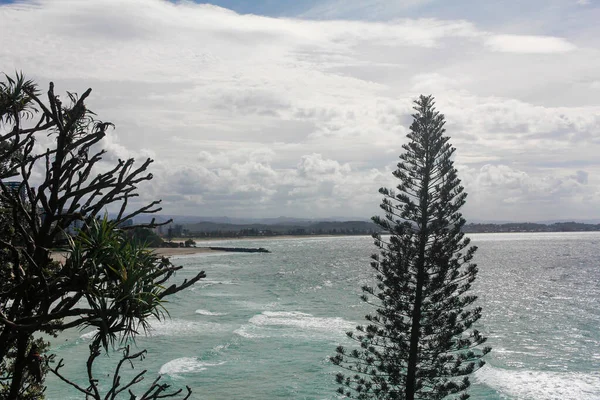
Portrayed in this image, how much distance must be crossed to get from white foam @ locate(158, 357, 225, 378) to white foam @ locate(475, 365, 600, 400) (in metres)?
14.0

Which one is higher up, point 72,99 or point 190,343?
point 72,99

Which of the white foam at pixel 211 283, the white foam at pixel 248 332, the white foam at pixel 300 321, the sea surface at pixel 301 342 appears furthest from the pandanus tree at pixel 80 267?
the white foam at pixel 211 283

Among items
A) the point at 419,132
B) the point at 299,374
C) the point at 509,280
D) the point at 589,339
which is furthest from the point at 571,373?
the point at 509,280

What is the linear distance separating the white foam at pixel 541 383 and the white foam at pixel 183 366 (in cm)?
1399

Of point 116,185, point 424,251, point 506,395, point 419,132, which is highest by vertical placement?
point 419,132

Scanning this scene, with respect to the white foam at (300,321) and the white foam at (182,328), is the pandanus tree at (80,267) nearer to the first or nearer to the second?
the white foam at (182,328)

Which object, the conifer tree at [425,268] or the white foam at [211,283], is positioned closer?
the conifer tree at [425,268]

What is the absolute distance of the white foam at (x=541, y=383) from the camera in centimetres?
2675

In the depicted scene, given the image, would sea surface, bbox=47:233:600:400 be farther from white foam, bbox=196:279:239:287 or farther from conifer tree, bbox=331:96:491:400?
conifer tree, bbox=331:96:491:400

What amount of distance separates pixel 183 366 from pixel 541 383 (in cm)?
1775

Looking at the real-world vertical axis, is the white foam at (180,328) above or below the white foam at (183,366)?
above

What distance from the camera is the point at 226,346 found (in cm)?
3312

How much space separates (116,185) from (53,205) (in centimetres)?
66

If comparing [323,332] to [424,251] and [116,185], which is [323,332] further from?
[116,185]
